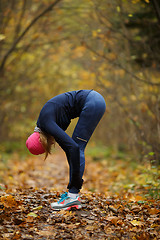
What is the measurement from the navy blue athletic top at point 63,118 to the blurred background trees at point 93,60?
2036 mm

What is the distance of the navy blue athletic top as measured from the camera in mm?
3508

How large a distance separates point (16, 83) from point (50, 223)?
8.93 m

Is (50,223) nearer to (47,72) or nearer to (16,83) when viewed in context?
(16,83)

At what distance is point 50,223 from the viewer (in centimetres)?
343

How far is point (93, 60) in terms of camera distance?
946cm

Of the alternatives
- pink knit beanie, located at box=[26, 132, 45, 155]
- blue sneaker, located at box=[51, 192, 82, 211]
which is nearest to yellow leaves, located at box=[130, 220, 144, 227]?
blue sneaker, located at box=[51, 192, 82, 211]

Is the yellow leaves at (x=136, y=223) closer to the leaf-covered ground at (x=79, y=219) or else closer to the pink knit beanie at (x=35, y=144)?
the leaf-covered ground at (x=79, y=219)

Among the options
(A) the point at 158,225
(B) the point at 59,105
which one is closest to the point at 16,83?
(B) the point at 59,105

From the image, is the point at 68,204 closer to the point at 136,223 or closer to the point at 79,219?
the point at 79,219

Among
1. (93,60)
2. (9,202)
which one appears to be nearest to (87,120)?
(9,202)

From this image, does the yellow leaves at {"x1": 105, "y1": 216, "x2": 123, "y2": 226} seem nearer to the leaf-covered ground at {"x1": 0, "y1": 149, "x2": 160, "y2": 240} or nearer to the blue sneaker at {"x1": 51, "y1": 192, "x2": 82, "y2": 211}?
the leaf-covered ground at {"x1": 0, "y1": 149, "x2": 160, "y2": 240}

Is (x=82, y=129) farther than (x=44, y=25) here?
No

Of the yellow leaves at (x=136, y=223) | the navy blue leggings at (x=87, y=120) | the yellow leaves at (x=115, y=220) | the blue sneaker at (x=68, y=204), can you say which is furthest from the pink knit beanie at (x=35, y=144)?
the yellow leaves at (x=136, y=223)

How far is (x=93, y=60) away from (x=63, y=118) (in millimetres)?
6151
